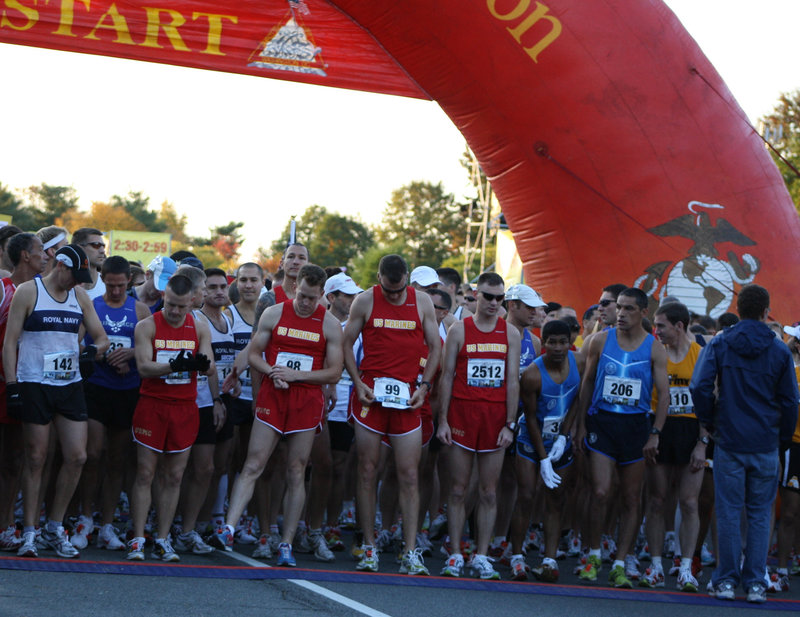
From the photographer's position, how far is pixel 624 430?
7.22 metres

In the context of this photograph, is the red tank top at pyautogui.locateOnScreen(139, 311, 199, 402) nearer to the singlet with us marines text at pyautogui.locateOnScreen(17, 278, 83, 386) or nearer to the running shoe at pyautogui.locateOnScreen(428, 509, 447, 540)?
the singlet with us marines text at pyautogui.locateOnScreen(17, 278, 83, 386)

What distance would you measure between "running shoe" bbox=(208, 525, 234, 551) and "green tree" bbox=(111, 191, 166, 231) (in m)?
91.3

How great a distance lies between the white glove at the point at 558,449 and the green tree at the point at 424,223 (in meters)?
56.5

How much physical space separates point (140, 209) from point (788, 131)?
77237 mm

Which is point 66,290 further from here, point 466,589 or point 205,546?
point 466,589

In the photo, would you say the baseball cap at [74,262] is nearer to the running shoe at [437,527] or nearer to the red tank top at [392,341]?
the red tank top at [392,341]

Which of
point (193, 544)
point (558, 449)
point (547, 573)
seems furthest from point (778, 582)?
point (193, 544)

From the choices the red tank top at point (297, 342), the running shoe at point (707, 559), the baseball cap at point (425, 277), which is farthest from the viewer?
the running shoe at point (707, 559)

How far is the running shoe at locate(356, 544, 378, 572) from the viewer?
6.96 meters

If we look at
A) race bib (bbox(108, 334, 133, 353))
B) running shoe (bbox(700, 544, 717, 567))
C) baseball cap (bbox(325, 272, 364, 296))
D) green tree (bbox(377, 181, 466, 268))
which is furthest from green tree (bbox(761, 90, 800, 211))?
green tree (bbox(377, 181, 466, 268))

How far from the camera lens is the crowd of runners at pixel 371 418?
6.79 m

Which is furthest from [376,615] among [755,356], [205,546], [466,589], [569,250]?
[569,250]

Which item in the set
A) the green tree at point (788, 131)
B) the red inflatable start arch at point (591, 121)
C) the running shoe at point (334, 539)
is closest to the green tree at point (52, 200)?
the green tree at point (788, 131)

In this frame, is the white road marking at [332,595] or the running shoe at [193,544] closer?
the white road marking at [332,595]
